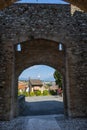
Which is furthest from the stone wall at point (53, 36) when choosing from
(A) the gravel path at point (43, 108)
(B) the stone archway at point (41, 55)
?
(A) the gravel path at point (43, 108)

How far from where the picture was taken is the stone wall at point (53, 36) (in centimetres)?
1075

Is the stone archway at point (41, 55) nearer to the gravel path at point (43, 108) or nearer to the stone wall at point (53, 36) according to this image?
the stone wall at point (53, 36)

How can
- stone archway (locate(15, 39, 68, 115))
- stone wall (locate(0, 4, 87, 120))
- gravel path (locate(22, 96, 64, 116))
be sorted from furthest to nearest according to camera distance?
gravel path (locate(22, 96, 64, 116))
stone archway (locate(15, 39, 68, 115))
stone wall (locate(0, 4, 87, 120))

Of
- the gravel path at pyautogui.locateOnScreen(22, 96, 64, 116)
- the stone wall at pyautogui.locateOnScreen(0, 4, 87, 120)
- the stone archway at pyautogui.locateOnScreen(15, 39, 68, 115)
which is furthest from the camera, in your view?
the gravel path at pyautogui.locateOnScreen(22, 96, 64, 116)

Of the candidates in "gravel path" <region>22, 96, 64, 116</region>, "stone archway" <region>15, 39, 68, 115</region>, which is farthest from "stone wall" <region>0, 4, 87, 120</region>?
"gravel path" <region>22, 96, 64, 116</region>

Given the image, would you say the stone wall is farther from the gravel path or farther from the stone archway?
the gravel path

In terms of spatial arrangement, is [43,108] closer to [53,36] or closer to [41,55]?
[41,55]

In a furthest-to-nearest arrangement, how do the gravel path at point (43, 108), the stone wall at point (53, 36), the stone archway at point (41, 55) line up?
the gravel path at point (43, 108) → the stone archway at point (41, 55) → the stone wall at point (53, 36)

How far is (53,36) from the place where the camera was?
10.9 meters

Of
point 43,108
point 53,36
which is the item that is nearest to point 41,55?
point 53,36

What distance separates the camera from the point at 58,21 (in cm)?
1100

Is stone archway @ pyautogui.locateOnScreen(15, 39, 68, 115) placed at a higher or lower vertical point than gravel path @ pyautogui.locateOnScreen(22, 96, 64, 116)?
higher

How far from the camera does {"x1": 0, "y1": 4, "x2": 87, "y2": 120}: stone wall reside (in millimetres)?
10750

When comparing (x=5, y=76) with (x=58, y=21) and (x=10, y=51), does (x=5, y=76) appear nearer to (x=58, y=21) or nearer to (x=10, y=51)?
(x=10, y=51)
